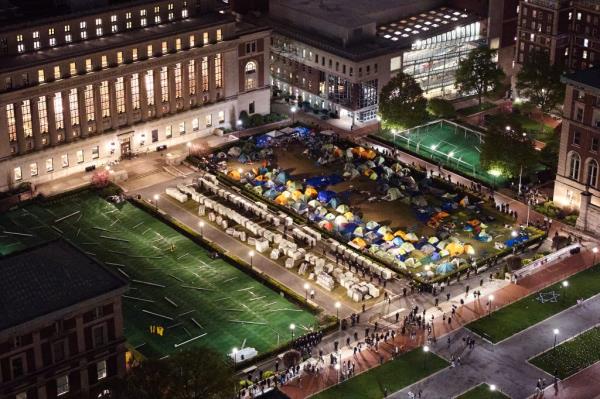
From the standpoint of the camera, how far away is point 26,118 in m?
198

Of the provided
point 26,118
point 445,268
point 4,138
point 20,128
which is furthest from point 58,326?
point 26,118

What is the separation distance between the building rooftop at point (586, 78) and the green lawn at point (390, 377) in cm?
5667

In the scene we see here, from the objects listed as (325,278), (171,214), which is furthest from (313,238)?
(171,214)

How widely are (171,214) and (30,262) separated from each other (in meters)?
51.9

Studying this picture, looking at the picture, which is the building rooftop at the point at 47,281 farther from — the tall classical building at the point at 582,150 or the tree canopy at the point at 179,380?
the tall classical building at the point at 582,150

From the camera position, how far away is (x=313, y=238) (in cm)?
18300

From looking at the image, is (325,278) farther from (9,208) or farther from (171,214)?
(9,208)

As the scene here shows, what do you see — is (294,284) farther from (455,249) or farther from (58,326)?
(58,326)

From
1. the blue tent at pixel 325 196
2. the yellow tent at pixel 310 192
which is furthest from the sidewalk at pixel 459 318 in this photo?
the yellow tent at pixel 310 192

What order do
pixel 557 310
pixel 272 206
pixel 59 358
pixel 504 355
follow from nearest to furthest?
pixel 59 358
pixel 504 355
pixel 557 310
pixel 272 206

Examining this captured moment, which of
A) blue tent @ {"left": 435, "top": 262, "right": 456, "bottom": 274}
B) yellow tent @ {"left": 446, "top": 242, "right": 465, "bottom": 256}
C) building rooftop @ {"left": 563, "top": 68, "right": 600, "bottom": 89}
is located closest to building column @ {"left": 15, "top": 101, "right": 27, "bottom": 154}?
yellow tent @ {"left": 446, "top": 242, "right": 465, "bottom": 256}

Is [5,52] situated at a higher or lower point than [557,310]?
higher

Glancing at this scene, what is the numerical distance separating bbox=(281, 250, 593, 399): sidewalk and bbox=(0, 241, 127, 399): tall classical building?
78.9 feet

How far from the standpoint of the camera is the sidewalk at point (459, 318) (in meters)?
150
